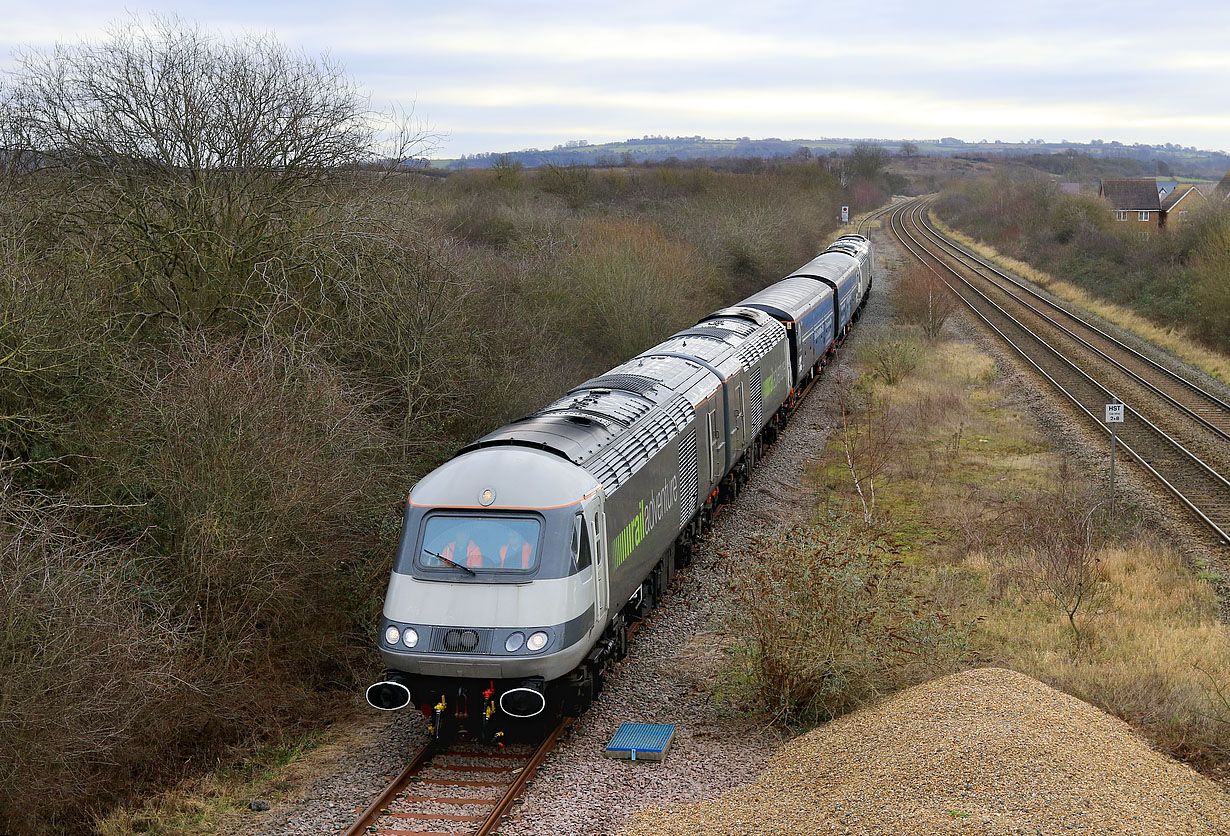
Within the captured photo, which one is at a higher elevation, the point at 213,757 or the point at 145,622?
the point at 145,622

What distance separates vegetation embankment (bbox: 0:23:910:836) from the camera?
31.0 ft

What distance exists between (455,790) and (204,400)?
5.31 metres

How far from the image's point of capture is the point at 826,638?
10.9 metres

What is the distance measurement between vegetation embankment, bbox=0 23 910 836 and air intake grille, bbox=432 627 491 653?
8.06 ft

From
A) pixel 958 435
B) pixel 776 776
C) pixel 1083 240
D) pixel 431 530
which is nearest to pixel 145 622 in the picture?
pixel 431 530

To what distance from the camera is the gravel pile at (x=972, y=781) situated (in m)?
7.88

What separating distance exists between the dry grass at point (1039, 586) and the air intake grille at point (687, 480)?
3033mm

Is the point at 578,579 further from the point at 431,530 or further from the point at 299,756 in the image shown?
the point at 299,756

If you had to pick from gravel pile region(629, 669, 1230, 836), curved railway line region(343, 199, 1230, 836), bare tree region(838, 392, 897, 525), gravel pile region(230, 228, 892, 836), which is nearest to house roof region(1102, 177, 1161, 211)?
curved railway line region(343, 199, 1230, 836)

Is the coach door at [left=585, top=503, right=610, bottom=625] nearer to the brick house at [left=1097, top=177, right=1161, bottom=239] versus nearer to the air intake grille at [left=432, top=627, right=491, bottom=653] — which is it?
the air intake grille at [left=432, top=627, right=491, bottom=653]

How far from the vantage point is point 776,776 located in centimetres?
953

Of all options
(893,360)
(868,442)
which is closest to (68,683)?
(868,442)

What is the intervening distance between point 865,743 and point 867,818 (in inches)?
57.1

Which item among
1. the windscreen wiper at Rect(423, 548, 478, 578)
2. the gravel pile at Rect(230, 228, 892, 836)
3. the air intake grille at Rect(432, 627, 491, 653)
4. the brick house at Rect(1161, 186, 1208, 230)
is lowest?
the gravel pile at Rect(230, 228, 892, 836)
